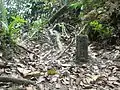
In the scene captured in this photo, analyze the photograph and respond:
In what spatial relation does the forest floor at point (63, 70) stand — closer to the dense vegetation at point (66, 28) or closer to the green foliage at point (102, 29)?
the dense vegetation at point (66, 28)

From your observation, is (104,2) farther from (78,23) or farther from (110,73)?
(110,73)

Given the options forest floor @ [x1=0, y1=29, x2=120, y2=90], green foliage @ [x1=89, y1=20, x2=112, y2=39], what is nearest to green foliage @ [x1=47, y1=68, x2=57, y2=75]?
forest floor @ [x1=0, y1=29, x2=120, y2=90]

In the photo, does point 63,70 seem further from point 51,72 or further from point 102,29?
point 102,29

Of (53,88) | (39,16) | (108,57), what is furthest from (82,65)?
(39,16)

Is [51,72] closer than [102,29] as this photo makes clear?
Yes

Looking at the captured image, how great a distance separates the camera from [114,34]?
521 cm

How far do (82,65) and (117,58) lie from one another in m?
0.76

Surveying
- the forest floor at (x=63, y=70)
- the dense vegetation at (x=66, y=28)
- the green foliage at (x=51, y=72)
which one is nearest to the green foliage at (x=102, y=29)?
the dense vegetation at (x=66, y=28)

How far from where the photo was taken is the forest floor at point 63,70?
3322 mm

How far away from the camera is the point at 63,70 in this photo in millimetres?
3855

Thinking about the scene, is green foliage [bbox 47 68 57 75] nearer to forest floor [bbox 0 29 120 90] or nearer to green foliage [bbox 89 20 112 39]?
forest floor [bbox 0 29 120 90]

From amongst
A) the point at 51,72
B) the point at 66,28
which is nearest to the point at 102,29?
the point at 66,28

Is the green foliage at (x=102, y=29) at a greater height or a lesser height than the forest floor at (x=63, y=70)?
greater

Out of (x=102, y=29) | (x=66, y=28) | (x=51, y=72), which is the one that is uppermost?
(x=66, y=28)
